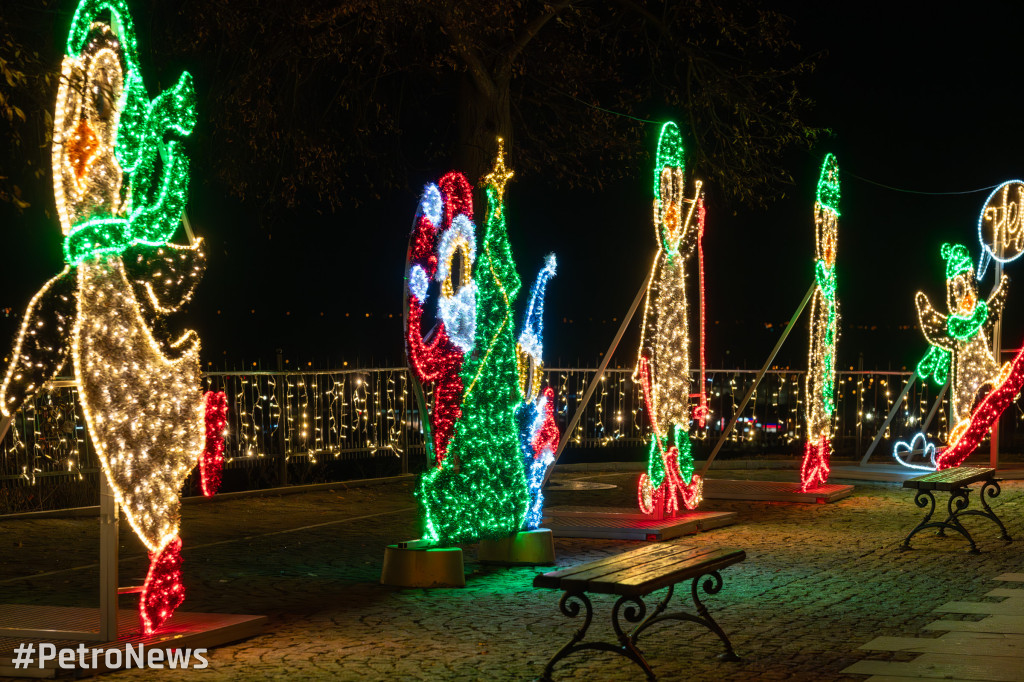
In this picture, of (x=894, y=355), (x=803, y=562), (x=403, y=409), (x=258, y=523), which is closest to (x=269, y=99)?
(x=403, y=409)

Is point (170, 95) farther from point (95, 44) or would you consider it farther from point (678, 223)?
point (678, 223)

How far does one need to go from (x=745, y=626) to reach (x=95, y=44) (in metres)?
5.03

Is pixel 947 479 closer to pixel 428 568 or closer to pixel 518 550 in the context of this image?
pixel 518 550

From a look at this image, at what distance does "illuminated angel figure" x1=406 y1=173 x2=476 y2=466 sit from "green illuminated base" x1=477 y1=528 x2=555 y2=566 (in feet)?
3.20

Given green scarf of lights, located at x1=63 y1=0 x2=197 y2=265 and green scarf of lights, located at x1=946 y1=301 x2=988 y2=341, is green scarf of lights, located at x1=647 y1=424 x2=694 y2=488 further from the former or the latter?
green scarf of lights, located at x1=946 y1=301 x2=988 y2=341

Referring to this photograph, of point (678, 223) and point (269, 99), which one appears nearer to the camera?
point (678, 223)

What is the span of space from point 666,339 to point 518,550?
278 centimetres

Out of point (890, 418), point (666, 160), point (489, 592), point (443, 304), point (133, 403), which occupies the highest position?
point (666, 160)

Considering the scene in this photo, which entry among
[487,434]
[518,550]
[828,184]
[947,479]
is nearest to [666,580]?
[487,434]

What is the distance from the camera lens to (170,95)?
7.40 m

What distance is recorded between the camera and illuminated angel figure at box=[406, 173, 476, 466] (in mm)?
10109

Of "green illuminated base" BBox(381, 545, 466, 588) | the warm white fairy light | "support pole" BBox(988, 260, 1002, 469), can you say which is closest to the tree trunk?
"support pole" BBox(988, 260, 1002, 469)

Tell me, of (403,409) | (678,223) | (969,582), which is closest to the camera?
(969,582)

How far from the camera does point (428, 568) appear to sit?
969 centimetres
